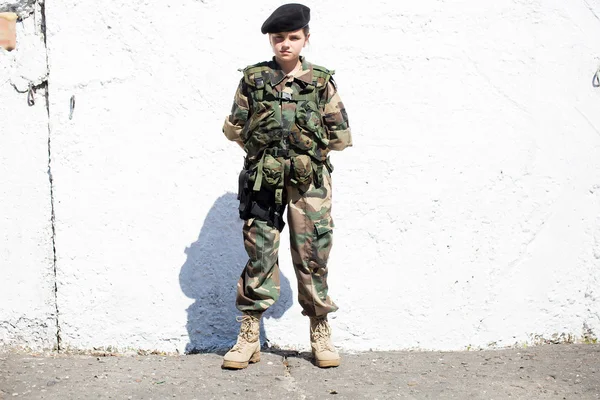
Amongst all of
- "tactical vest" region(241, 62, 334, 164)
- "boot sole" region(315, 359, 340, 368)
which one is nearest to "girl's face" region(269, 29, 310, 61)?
"tactical vest" region(241, 62, 334, 164)

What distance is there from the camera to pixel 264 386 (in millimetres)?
3896

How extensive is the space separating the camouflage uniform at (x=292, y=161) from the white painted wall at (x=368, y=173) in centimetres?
47

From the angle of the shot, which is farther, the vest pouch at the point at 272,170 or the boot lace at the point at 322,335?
the boot lace at the point at 322,335

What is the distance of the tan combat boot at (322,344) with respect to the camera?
415cm

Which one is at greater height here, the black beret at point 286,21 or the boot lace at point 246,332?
the black beret at point 286,21

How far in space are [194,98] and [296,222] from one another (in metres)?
0.95

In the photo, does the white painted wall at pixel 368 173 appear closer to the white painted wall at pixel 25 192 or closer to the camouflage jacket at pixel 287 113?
the white painted wall at pixel 25 192

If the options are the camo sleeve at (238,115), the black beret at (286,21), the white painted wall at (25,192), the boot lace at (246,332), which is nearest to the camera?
the black beret at (286,21)

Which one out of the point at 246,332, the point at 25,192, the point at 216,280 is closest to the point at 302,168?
the point at 246,332

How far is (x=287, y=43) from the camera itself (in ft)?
12.7

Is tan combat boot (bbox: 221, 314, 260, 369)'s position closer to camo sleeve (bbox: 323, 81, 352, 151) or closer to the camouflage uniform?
the camouflage uniform

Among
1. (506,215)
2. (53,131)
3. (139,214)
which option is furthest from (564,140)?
(53,131)

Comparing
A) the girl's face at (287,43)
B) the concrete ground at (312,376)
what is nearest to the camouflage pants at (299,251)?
the concrete ground at (312,376)

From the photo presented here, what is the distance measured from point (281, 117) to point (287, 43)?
1.12 feet
